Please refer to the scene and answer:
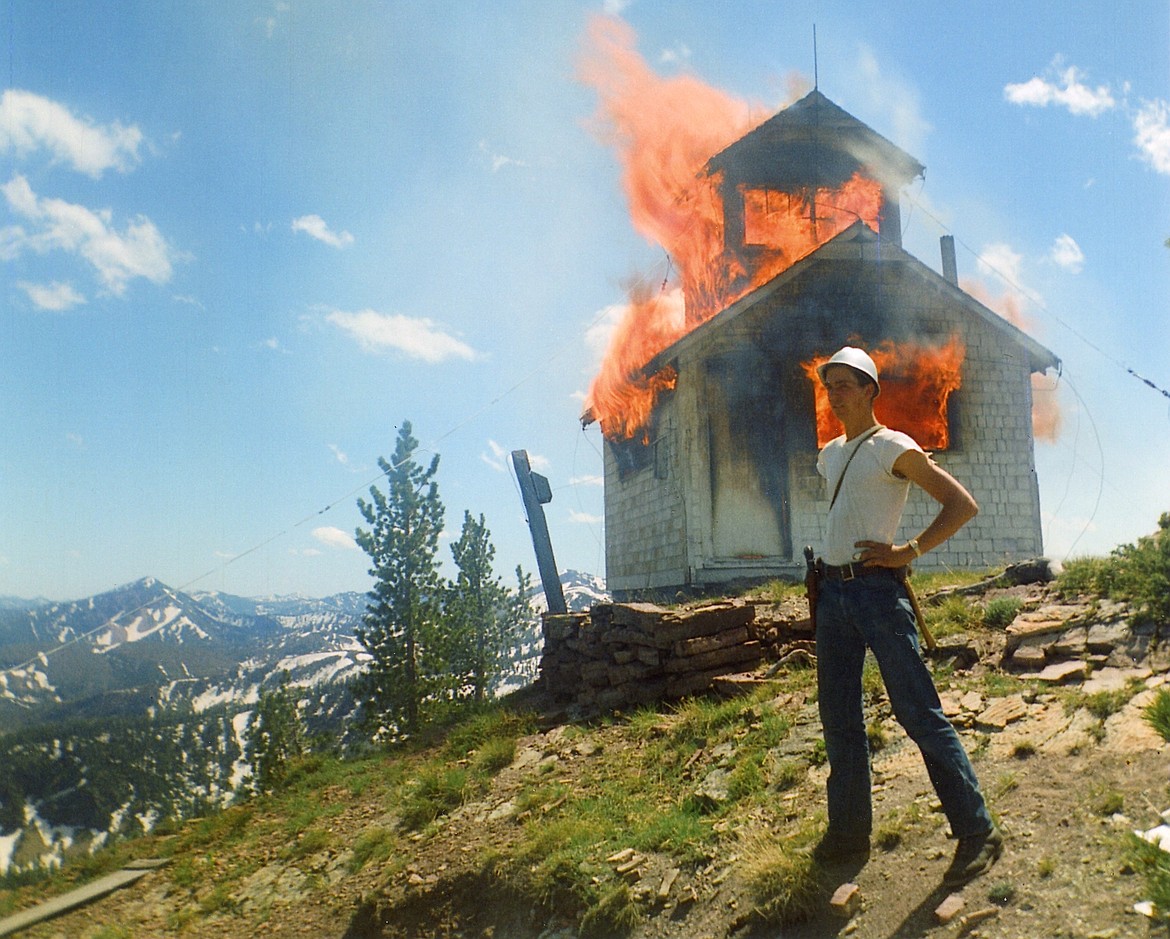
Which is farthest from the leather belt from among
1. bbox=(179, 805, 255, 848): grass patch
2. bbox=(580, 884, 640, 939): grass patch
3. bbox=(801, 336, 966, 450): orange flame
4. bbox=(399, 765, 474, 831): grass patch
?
bbox=(801, 336, 966, 450): orange flame

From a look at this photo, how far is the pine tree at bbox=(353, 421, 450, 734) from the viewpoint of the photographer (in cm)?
2495

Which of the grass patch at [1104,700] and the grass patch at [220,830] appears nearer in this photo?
the grass patch at [1104,700]

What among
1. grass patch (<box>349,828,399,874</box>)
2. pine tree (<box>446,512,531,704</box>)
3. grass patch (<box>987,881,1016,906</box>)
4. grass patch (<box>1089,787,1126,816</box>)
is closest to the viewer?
grass patch (<box>987,881,1016,906</box>)

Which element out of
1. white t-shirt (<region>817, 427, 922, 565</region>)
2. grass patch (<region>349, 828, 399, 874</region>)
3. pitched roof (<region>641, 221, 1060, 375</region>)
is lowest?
grass patch (<region>349, 828, 399, 874</region>)

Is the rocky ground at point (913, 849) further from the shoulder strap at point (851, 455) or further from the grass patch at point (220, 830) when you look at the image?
the shoulder strap at point (851, 455)

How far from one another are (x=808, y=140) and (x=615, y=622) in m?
18.3

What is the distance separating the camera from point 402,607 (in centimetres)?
2711

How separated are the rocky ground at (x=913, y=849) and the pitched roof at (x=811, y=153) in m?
16.6

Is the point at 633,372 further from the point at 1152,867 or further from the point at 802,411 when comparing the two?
the point at 1152,867

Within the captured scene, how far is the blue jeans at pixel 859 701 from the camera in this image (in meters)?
3.74

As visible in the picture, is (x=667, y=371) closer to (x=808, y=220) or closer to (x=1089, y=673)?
(x=808, y=220)

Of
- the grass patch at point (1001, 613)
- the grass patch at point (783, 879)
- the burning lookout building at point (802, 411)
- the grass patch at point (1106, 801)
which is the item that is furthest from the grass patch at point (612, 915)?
the burning lookout building at point (802, 411)

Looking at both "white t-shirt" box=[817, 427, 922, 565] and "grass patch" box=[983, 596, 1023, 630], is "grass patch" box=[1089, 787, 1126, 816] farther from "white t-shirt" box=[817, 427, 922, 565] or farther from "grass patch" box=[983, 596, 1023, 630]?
"grass patch" box=[983, 596, 1023, 630]

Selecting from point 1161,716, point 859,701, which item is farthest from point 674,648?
point 1161,716
